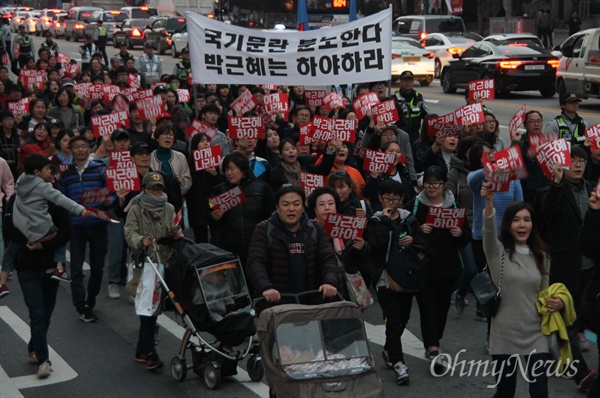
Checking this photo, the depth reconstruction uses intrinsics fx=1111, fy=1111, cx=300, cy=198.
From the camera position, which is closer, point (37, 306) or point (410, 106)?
point (37, 306)

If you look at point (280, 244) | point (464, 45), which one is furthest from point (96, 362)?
point (464, 45)

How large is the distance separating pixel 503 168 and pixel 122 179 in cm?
382

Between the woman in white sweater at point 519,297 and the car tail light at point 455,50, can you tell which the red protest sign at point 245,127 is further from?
the car tail light at point 455,50

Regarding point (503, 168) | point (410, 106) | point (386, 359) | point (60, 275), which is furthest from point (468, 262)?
point (410, 106)

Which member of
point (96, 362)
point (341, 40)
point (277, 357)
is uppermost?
point (341, 40)

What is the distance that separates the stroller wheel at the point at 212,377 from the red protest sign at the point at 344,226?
4.26ft

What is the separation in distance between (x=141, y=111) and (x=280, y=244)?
6.54m

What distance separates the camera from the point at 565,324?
6699 millimetres

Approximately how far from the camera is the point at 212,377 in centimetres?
807

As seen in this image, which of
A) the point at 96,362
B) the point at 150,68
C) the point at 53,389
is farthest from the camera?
the point at 150,68

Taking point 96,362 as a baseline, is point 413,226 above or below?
above

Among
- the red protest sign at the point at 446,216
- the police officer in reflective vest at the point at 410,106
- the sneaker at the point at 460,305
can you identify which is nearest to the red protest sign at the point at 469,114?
the sneaker at the point at 460,305

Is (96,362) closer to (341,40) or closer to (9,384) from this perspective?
(9,384)
